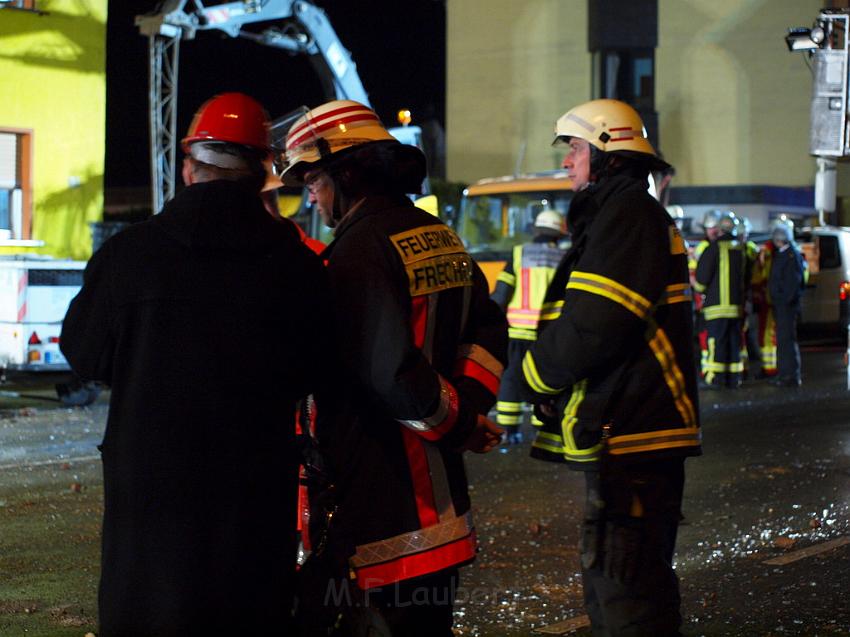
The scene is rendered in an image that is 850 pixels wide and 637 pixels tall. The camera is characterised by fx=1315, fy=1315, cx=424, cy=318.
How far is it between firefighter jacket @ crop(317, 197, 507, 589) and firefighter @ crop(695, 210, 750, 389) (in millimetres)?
12424

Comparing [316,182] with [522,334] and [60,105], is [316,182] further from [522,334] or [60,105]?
[60,105]

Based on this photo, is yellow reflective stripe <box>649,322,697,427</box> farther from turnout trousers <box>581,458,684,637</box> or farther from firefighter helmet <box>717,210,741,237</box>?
firefighter helmet <box>717,210,741,237</box>

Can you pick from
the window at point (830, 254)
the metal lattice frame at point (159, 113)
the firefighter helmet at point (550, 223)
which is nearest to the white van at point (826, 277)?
the window at point (830, 254)

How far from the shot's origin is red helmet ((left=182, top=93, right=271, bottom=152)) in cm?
315

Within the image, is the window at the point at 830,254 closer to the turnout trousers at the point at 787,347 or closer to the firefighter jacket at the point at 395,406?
the turnout trousers at the point at 787,347

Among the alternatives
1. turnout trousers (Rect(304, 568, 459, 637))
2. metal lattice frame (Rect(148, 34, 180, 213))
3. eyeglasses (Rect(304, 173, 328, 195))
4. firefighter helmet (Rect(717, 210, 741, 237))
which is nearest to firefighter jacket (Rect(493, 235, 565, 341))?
firefighter helmet (Rect(717, 210, 741, 237))

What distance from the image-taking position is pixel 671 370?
4.07m

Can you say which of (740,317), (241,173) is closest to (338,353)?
(241,173)

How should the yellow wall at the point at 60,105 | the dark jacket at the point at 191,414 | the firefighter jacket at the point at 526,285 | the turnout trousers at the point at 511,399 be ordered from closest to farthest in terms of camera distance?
the dark jacket at the point at 191,414, the turnout trousers at the point at 511,399, the firefighter jacket at the point at 526,285, the yellow wall at the point at 60,105

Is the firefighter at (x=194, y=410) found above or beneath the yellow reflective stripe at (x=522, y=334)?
above

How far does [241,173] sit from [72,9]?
19781 mm

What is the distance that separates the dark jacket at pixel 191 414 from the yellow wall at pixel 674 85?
126ft

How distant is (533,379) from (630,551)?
60cm

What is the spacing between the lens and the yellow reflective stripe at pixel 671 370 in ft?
13.3
